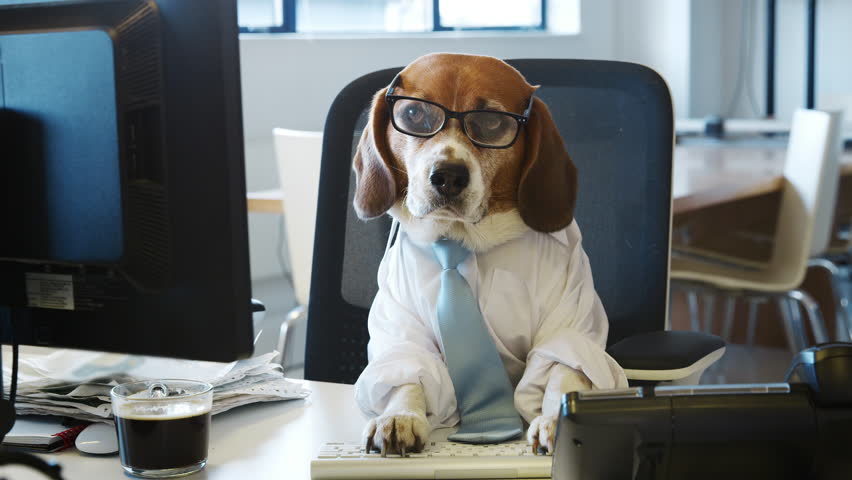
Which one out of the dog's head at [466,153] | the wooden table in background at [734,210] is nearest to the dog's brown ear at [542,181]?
the dog's head at [466,153]

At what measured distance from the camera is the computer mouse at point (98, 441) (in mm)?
879

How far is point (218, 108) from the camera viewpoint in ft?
2.22

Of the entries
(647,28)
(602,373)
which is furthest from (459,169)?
(647,28)

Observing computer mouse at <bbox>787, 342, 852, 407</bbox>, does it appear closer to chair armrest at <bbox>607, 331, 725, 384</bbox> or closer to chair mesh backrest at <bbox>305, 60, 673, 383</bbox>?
chair armrest at <bbox>607, 331, 725, 384</bbox>

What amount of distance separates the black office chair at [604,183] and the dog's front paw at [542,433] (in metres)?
0.34

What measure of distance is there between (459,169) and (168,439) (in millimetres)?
377

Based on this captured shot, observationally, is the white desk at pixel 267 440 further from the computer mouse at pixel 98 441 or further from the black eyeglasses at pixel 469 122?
the black eyeglasses at pixel 469 122

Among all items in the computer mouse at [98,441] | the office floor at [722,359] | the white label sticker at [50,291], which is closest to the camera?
the white label sticker at [50,291]

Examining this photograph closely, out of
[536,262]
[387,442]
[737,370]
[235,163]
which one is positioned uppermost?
[235,163]

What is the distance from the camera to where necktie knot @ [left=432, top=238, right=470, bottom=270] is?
969 millimetres

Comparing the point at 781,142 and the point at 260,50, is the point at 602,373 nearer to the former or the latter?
the point at 260,50

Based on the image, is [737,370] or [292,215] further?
[737,370]

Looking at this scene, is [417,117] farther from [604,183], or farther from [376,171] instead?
[604,183]

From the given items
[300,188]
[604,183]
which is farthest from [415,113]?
[300,188]
